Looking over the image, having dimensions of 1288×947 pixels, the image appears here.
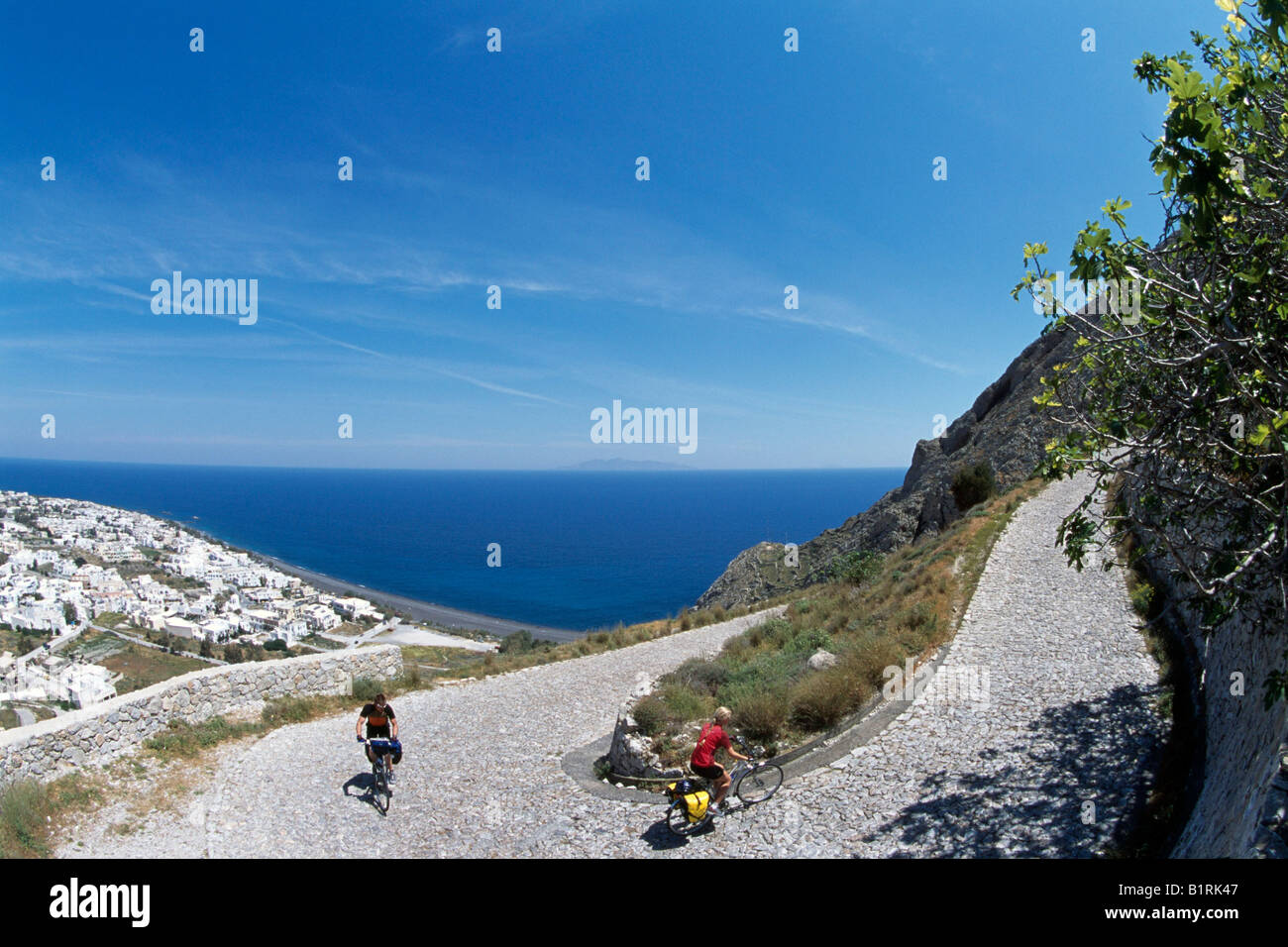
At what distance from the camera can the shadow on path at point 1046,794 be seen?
6.13 m

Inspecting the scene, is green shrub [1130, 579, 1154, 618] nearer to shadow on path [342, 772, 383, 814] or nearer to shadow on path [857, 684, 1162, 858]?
shadow on path [857, 684, 1162, 858]

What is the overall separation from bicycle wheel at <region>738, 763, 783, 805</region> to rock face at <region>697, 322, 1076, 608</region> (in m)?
25.7

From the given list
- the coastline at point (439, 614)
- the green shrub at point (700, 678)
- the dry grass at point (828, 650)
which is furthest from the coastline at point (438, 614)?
the green shrub at point (700, 678)

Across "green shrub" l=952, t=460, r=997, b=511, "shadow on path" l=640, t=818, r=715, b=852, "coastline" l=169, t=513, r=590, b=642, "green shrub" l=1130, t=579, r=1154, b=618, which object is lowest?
"coastline" l=169, t=513, r=590, b=642

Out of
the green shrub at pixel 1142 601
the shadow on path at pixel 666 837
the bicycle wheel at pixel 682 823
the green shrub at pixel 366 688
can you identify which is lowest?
the green shrub at pixel 366 688

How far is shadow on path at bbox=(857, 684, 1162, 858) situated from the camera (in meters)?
6.13

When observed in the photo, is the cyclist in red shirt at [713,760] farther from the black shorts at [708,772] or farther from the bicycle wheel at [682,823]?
the bicycle wheel at [682,823]

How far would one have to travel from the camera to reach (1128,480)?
245 inches

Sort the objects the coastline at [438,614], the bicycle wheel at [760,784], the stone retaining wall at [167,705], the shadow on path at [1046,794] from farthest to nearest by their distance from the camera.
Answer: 1. the coastline at [438,614]
2. the stone retaining wall at [167,705]
3. the bicycle wheel at [760,784]
4. the shadow on path at [1046,794]

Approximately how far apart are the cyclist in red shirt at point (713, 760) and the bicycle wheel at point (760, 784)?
41 cm

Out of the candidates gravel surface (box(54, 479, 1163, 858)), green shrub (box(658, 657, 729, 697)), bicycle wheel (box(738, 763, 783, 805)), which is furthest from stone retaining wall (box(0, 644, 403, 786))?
bicycle wheel (box(738, 763, 783, 805))
